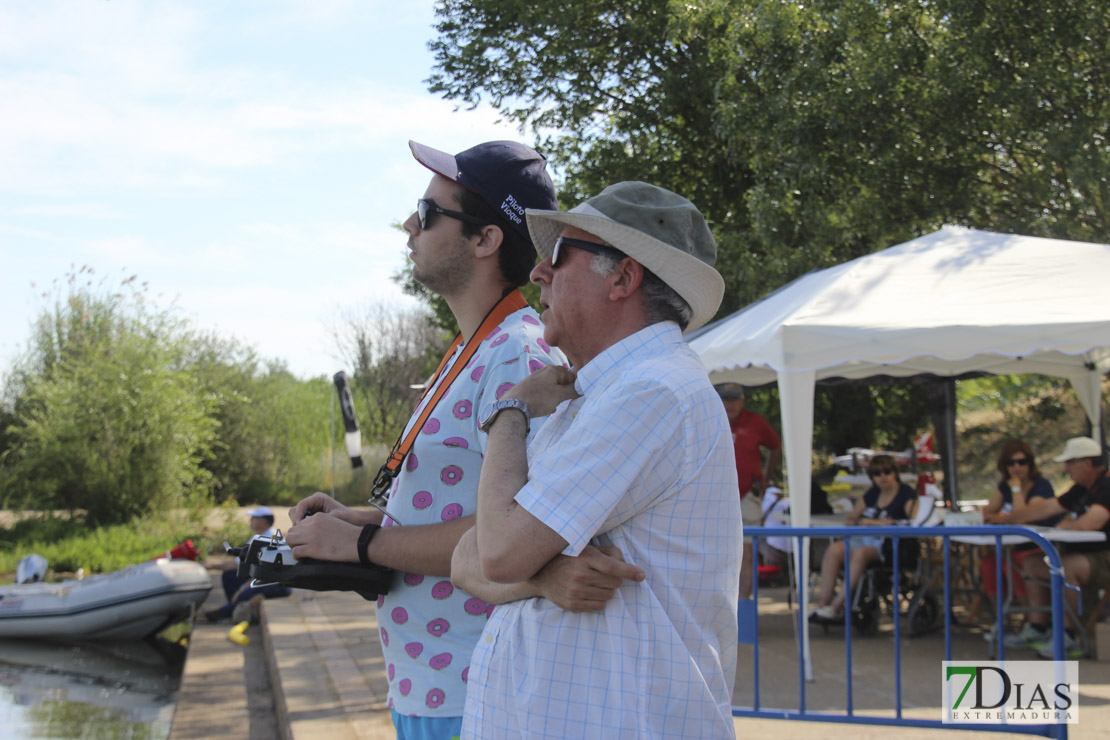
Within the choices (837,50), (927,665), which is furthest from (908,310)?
(837,50)

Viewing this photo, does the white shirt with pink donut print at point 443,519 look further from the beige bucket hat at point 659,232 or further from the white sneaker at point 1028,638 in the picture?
the white sneaker at point 1028,638

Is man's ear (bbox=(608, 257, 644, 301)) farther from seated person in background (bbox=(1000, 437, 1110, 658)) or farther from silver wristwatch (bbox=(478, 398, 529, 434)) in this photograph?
seated person in background (bbox=(1000, 437, 1110, 658))

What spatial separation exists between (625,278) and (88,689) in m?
9.13

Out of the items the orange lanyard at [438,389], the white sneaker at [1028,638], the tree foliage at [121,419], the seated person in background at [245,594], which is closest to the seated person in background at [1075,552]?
the white sneaker at [1028,638]

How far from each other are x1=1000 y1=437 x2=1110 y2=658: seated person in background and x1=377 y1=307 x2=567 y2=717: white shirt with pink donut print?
235 inches

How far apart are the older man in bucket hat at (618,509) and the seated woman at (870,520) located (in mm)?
6376

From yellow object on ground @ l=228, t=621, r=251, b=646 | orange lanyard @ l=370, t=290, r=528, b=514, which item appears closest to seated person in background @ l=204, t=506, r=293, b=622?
yellow object on ground @ l=228, t=621, r=251, b=646

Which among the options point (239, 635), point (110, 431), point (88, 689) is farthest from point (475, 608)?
point (110, 431)

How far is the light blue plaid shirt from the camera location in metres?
1.50

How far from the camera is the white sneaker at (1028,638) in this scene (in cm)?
685

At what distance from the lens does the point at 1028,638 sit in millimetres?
6941

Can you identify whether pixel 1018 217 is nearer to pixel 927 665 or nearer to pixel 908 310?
pixel 908 310

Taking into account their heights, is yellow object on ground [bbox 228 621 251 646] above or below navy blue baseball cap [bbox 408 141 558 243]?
below

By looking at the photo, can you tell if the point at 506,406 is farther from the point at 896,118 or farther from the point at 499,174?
the point at 896,118
